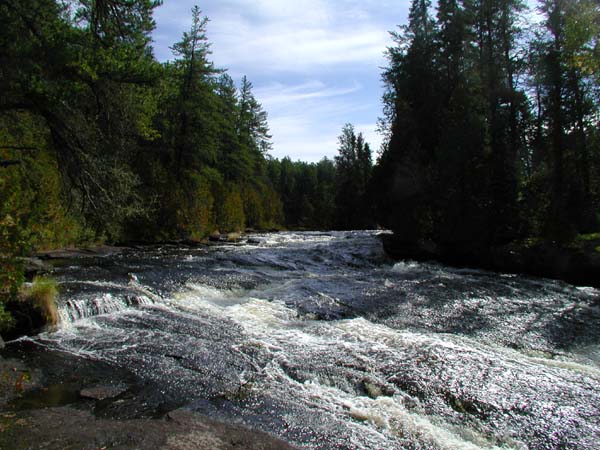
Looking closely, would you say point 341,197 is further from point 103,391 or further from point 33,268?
point 103,391

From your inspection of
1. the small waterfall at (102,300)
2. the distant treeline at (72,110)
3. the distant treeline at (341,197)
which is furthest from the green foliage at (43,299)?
the distant treeline at (341,197)

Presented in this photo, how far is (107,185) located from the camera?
8.66 meters

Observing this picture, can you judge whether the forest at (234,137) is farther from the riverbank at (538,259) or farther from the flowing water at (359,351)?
the flowing water at (359,351)

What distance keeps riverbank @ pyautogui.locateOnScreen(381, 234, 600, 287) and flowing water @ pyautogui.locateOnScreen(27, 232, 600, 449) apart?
4.52 ft

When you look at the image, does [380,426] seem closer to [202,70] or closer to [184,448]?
[184,448]

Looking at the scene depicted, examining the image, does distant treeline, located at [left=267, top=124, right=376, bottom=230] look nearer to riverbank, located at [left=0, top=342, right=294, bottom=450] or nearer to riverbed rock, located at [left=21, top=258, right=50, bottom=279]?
riverbed rock, located at [left=21, top=258, right=50, bottom=279]

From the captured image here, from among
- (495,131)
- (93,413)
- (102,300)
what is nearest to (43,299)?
(102,300)

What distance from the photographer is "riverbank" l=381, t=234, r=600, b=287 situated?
1415 cm

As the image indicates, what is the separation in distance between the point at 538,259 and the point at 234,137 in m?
36.4

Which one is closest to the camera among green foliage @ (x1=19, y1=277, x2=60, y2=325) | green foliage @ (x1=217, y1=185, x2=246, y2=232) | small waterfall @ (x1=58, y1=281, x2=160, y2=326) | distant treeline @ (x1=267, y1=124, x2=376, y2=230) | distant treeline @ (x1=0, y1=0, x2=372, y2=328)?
distant treeline @ (x1=0, y1=0, x2=372, y2=328)

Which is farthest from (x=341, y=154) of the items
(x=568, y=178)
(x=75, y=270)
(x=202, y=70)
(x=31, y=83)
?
(x=31, y=83)

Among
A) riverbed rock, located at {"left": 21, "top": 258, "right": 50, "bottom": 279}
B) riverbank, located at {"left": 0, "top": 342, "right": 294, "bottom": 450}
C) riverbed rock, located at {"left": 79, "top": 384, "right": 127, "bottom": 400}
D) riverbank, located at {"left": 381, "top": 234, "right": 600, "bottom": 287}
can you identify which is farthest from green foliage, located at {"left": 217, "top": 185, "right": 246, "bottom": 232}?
riverbed rock, located at {"left": 79, "top": 384, "right": 127, "bottom": 400}

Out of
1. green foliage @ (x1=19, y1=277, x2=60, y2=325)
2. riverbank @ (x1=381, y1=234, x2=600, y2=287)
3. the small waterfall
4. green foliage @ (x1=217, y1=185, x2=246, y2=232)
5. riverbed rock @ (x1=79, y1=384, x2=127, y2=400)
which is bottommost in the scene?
riverbank @ (x1=381, y1=234, x2=600, y2=287)

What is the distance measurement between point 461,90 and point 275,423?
23020 millimetres
